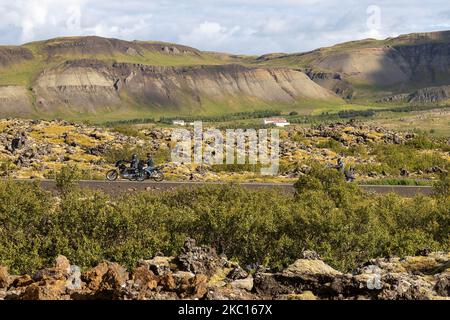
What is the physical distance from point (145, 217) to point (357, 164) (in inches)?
1595

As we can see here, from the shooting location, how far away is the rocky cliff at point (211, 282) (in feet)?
43.6

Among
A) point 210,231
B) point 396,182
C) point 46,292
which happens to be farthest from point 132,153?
point 46,292

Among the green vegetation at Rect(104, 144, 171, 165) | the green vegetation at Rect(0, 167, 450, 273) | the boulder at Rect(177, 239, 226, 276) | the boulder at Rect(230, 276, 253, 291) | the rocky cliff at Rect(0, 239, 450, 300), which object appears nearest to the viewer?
the rocky cliff at Rect(0, 239, 450, 300)

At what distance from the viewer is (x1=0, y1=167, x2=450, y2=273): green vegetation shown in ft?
73.4

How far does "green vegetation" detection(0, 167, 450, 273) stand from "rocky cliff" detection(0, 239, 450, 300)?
4.56m

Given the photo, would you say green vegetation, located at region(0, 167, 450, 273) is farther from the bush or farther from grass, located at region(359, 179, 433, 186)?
grass, located at region(359, 179, 433, 186)

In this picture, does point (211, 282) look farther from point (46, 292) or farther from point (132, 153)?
point (132, 153)

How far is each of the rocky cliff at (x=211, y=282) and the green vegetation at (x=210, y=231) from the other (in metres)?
4.56

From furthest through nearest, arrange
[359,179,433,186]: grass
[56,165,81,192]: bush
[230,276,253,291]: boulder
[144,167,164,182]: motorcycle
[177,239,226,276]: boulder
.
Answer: [359,179,433,186]: grass < [144,167,164,182]: motorcycle < [56,165,81,192]: bush < [177,239,226,276]: boulder < [230,276,253,291]: boulder

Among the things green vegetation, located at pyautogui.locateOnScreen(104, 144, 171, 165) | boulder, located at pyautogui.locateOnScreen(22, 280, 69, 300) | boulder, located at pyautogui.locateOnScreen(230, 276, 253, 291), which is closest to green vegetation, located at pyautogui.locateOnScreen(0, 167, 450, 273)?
boulder, located at pyautogui.locateOnScreen(230, 276, 253, 291)

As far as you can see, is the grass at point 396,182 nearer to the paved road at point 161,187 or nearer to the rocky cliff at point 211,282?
the paved road at point 161,187

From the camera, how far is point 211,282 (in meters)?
16.2

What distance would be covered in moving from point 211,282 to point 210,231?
9475 mm

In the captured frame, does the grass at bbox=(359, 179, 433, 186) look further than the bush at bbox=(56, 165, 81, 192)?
Yes
